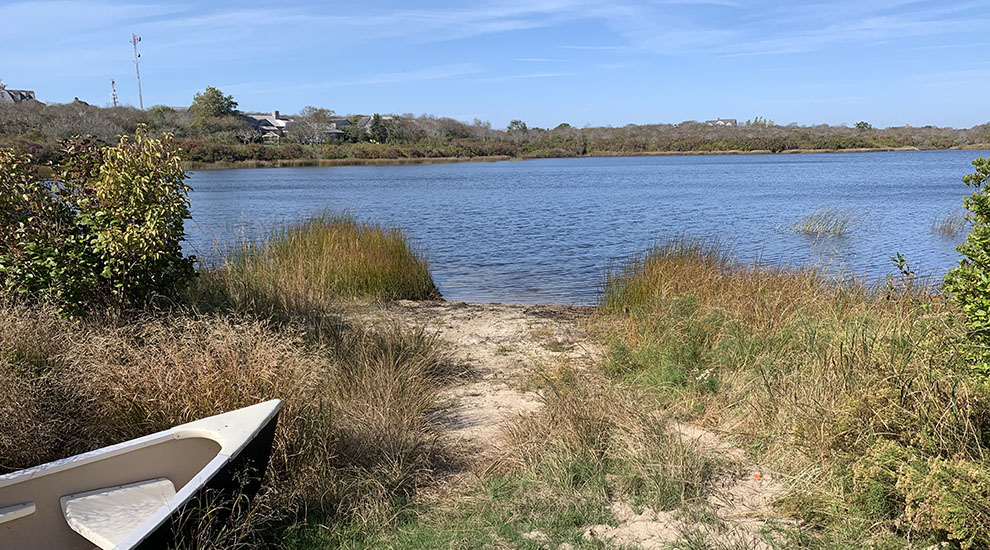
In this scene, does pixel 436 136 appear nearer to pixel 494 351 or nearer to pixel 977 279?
pixel 494 351

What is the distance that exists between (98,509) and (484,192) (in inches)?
1277

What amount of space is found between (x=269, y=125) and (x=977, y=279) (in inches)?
4386

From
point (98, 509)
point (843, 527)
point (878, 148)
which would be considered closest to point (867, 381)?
point (843, 527)

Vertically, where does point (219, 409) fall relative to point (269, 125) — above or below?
below

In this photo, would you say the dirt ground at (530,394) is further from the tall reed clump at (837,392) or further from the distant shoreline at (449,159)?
the distant shoreline at (449,159)

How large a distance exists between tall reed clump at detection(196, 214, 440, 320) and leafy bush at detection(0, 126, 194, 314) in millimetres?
1117

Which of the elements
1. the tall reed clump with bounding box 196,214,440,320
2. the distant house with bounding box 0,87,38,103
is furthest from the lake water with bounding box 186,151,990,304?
the distant house with bounding box 0,87,38,103

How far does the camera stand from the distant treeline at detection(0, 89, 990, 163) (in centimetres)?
6944

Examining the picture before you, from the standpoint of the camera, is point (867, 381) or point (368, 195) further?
point (368, 195)

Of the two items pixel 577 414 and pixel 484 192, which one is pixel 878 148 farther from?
pixel 577 414

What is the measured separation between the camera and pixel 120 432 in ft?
14.8

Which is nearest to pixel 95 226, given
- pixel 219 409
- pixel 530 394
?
pixel 219 409

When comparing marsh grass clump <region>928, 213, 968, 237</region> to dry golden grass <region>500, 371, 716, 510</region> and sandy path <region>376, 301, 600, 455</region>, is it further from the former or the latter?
dry golden grass <region>500, 371, 716, 510</region>

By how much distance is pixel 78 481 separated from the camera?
3.85m
